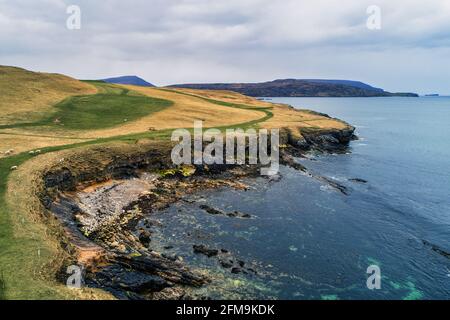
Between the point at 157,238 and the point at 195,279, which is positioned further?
the point at 157,238

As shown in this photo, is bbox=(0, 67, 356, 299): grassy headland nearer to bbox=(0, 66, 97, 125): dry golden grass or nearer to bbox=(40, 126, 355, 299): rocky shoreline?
bbox=(0, 66, 97, 125): dry golden grass

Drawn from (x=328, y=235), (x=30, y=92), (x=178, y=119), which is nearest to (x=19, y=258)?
(x=328, y=235)

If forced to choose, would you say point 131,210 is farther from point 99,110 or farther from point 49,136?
point 99,110

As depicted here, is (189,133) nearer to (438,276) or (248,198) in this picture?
(248,198)

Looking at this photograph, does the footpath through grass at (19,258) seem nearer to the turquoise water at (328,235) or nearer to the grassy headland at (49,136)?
the grassy headland at (49,136)

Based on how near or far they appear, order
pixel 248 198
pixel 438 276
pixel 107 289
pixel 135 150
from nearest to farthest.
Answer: pixel 107 289 → pixel 438 276 → pixel 248 198 → pixel 135 150

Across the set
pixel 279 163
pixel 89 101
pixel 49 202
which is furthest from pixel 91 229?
pixel 89 101

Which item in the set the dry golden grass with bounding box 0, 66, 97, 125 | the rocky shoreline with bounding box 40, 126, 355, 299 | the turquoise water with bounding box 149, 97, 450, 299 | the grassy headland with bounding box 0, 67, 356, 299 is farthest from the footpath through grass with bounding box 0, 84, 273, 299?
the dry golden grass with bounding box 0, 66, 97, 125

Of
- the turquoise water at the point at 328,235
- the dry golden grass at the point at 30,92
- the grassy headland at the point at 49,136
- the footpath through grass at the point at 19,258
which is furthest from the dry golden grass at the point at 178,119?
the turquoise water at the point at 328,235
